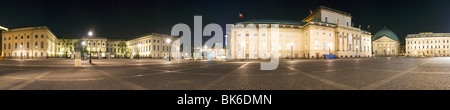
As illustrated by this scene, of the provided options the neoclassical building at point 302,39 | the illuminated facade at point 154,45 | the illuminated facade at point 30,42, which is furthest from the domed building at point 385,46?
the illuminated facade at point 30,42

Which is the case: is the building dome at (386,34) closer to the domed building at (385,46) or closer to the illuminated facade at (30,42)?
the domed building at (385,46)

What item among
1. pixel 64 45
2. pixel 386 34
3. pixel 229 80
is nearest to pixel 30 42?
pixel 64 45

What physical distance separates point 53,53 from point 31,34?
15679 mm

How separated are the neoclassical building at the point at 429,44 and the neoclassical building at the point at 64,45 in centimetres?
13495

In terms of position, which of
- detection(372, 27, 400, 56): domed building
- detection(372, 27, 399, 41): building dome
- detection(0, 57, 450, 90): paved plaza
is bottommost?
detection(0, 57, 450, 90): paved plaza

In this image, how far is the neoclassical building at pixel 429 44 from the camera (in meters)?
86.5

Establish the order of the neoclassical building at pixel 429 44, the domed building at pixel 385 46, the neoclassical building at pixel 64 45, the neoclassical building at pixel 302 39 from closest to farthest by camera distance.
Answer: the neoclassical building at pixel 302 39
the neoclassical building at pixel 64 45
the neoclassical building at pixel 429 44
the domed building at pixel 385 46

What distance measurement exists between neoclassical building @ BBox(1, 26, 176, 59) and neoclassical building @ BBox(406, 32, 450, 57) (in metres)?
135

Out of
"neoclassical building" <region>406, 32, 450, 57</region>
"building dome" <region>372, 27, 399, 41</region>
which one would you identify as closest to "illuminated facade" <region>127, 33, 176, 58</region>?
"building dome" <region>372, 27, 399, 41</region>

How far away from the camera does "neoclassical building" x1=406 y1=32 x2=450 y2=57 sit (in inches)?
3406

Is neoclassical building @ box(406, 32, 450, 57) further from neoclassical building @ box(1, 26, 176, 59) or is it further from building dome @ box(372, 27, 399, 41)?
neoclassical building @ box(1, 26, 176, 59)
